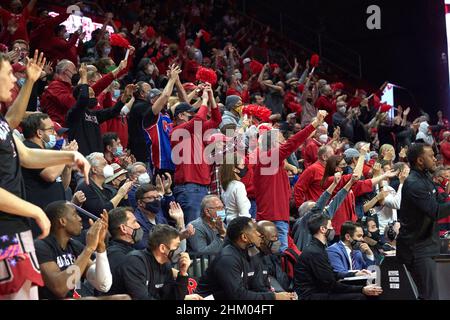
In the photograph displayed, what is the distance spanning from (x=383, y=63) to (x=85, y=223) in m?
15.3

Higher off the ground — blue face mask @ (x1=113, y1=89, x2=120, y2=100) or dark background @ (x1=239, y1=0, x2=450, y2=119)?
dark background @ (x1=239, y1=0, x2=450, y2=119)

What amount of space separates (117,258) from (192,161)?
301 cm

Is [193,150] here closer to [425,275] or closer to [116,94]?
[116,94]

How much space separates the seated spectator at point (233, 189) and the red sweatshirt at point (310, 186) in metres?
1.33

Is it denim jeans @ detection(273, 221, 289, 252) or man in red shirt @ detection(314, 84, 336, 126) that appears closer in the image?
denim jeans @ detection(273, 221, 289, 252)

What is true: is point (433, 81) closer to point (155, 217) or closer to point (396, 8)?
point (396, 8)

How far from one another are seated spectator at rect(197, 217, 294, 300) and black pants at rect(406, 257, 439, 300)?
1.00 meters

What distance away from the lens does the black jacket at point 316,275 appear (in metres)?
7.18

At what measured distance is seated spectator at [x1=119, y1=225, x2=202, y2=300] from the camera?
553cm

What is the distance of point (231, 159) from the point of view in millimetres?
8297

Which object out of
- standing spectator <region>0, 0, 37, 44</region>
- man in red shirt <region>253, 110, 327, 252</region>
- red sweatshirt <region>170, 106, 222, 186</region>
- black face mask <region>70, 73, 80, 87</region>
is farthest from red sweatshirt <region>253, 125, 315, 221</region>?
standing spectator <region>0, 0, 37, 44</region>

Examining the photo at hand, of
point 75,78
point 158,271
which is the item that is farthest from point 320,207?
point 75,78

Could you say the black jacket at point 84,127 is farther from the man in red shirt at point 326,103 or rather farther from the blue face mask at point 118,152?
the man in red shirt at point 326,103

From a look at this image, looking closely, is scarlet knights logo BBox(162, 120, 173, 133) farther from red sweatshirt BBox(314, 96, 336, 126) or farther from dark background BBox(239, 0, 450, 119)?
dark background BBox(239, 0, 450, 119)
